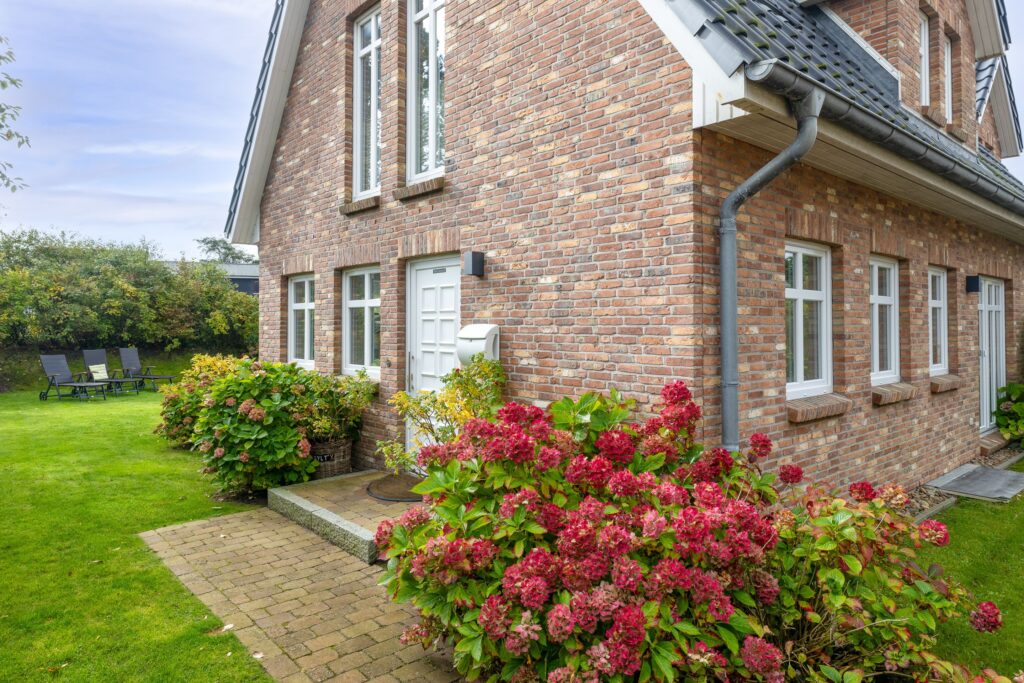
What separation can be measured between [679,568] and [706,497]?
0.51 meters

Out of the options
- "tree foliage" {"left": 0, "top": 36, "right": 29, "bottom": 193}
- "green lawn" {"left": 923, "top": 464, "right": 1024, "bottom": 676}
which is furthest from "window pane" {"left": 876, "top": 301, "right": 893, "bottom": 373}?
"tree foliage" {"left": 0, "top": 36, "right": 29, "bottom": 193}

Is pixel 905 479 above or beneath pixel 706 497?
beneath

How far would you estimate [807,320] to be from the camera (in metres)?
5.87

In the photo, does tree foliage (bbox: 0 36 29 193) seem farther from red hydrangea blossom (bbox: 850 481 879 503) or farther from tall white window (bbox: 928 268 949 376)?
tall white window (bbox: 928 268 949 376)

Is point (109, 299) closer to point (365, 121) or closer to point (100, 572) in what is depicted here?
point (365, 121)

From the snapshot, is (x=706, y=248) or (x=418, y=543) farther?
(x=706, y=248)

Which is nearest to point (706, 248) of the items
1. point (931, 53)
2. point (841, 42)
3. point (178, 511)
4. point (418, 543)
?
point (418, 543)

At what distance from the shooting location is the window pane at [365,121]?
27.4 feet

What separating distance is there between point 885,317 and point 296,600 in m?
6.89

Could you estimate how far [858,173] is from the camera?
18.9 feet

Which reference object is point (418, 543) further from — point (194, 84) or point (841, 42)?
point (194, 84)

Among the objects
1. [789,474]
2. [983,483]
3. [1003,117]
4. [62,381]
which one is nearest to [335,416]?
[789,474]

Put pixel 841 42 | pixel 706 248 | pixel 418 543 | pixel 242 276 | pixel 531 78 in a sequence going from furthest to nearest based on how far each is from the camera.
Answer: pixel 242 276, pixel 841 42, pixel 531 78, pixel 706 248, pixel 418 543

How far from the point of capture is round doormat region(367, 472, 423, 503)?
20.5 ft
